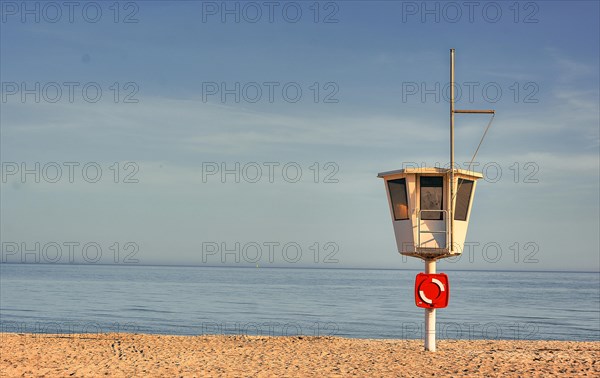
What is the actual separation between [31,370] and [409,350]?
1091cm

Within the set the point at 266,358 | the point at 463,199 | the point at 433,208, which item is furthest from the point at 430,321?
the point at 266,358

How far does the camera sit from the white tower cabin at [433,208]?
760 inches

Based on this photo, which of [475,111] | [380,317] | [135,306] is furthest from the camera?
[135,306]

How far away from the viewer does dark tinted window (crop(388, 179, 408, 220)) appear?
64.6 ft

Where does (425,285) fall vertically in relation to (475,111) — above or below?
below

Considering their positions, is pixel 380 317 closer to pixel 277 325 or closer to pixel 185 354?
pixel 277 325

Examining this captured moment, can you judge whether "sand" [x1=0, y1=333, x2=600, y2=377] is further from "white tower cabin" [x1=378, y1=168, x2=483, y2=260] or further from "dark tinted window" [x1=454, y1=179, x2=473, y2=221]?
"dark tinted window" [x1=454, y1=179, x2=473, y2=221]

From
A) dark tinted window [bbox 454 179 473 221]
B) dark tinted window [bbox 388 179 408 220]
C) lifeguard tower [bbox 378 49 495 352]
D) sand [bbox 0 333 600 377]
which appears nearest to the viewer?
sand [bbox 0 333 600 377]

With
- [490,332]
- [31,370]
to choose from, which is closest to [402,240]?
[31,370]

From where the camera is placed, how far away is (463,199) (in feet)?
64.5

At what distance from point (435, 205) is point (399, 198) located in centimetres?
103

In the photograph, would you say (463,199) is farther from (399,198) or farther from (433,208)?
(399,198)

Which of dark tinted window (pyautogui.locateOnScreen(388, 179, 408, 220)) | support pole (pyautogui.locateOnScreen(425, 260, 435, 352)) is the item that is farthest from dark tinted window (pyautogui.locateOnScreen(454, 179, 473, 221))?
support pole (pyautogui.locateOnScreen(425, 260, 435, 352))

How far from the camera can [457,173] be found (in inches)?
756
